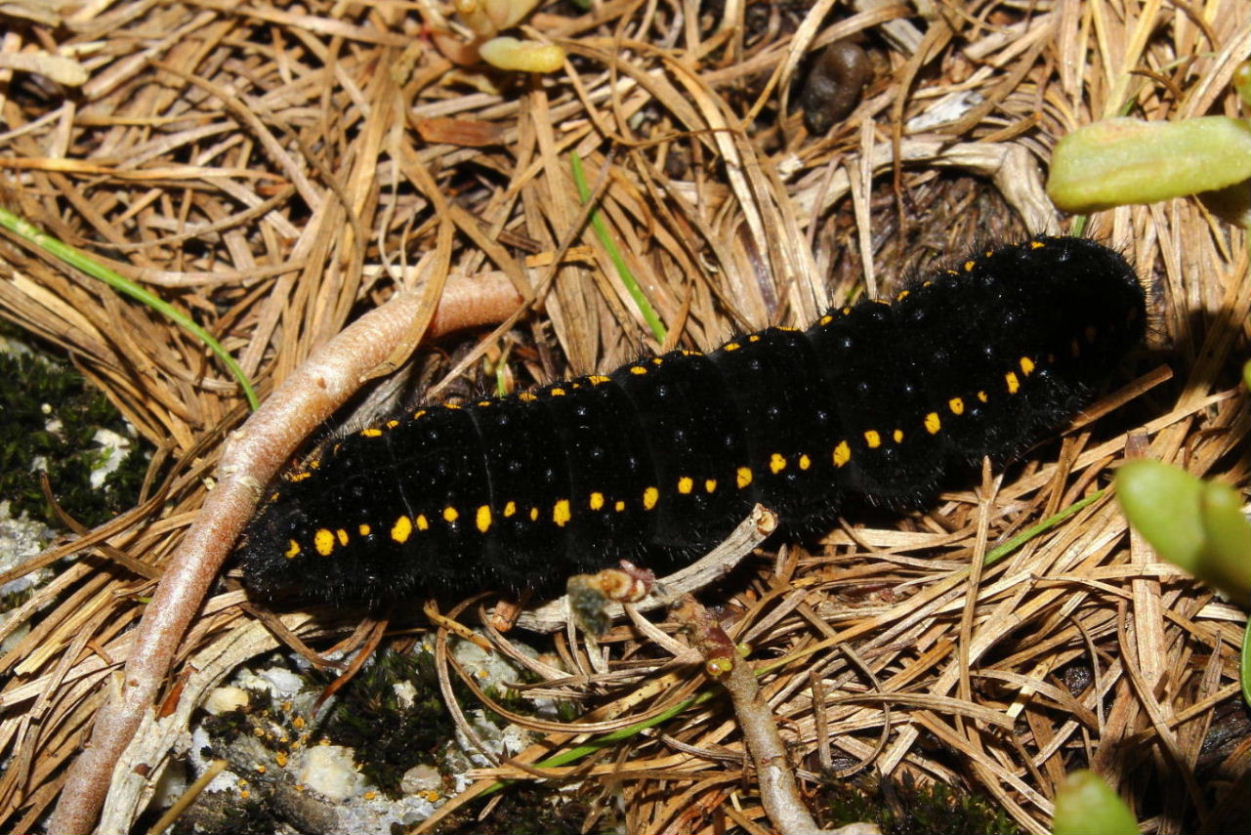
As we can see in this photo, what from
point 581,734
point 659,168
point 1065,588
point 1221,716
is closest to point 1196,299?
point 1065,588

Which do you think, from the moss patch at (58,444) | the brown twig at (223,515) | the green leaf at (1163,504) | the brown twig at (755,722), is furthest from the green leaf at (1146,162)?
the moss patch at (58,444)

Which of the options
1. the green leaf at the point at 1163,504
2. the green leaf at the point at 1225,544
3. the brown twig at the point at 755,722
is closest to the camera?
the green leaf at the point at 1225,544

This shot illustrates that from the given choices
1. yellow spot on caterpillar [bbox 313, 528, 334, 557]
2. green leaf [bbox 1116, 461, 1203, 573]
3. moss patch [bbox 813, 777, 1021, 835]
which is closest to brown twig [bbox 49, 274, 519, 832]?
yellow spot on caterpillar [bbox 313, 528, 334, 557]

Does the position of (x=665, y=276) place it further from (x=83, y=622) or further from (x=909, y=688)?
(x=83, y=622)

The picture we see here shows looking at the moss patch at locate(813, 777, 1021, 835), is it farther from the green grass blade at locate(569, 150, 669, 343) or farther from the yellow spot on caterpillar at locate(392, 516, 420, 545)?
the green grass blade at locate(569, 150, 669, 343)

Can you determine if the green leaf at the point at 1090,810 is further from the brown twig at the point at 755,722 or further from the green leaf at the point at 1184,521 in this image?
the brown twig at the point at 755,722

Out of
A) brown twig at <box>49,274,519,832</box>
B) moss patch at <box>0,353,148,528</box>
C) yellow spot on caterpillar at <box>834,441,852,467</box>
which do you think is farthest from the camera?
moss patch at <box>0,353,148,528</box>

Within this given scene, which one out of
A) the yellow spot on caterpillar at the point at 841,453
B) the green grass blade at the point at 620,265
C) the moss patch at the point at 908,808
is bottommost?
the moss patch at the point at 908,808
